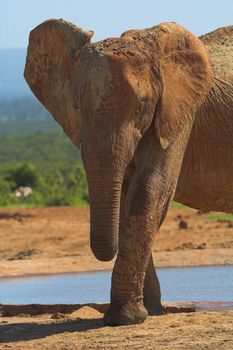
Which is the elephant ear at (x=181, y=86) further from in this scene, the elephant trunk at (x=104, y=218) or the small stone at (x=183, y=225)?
the small stone at (x=183, y=225)

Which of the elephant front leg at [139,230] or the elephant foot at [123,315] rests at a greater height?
the elephant front leg at [139,230]

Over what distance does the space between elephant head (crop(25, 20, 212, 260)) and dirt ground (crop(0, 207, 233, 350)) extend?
0.64 metres

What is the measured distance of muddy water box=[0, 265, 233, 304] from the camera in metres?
11.1

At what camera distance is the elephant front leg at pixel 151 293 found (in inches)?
357

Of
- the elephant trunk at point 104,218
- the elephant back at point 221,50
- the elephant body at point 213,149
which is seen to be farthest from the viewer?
the elephant back at point 221,50

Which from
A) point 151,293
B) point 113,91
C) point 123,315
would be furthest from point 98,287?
point 113,91

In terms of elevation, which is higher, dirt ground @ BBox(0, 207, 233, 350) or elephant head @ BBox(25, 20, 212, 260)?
elephant head @ BBox(25, 20, 212, 260)

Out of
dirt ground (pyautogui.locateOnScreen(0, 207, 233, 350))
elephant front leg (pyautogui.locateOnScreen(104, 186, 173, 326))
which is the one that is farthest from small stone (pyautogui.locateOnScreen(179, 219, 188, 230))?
elephant front leg (pyautogui.locateOnScreen(104, 186, 173, 326))

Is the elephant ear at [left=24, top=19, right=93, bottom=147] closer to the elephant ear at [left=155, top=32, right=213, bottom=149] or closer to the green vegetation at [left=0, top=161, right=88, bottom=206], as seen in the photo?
the elephant ear at [left=155, top=32, right=213, bottom=149]

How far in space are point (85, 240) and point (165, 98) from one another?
30.0 ft

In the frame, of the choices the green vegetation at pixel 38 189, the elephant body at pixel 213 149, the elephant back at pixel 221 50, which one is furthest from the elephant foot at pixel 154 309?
the green vegetation at pixel 38 189

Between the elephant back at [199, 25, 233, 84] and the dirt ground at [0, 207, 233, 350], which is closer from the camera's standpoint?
the dirt ground at [0, 207, 233, 350]

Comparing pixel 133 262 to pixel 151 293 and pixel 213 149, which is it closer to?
pixel 151 293

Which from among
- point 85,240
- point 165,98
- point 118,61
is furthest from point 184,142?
point 85,240
